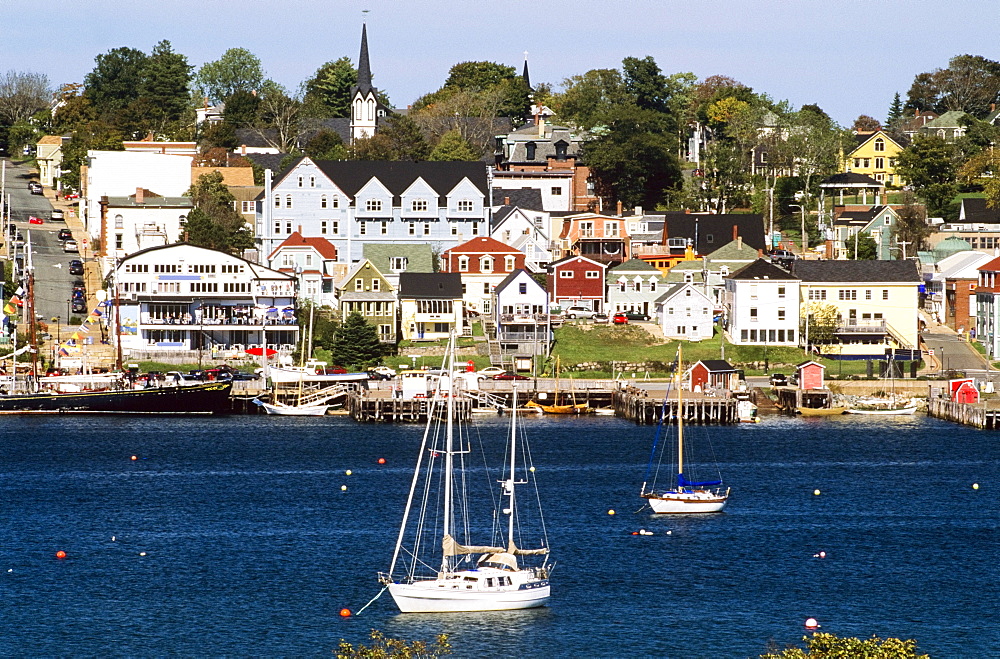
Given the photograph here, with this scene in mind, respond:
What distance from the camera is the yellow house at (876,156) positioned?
174250 millimetres

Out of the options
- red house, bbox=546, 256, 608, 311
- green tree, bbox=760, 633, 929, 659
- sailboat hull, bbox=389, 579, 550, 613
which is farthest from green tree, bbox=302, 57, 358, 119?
green tree, bbox=760, 633, 929, 659

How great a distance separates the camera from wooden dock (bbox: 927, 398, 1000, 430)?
98.5 meters

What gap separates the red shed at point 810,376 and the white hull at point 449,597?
54678 mm

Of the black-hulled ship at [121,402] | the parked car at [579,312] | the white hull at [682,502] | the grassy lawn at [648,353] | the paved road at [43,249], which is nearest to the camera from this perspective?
the white hull at [682,502]

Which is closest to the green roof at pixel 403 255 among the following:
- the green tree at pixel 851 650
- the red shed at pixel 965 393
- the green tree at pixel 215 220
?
the green tree at pixel 215 220

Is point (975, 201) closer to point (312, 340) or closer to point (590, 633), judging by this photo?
point (312, 340)

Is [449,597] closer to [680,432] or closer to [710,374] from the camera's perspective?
[680,432]

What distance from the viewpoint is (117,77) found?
19350 cm

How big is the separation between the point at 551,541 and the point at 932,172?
104m

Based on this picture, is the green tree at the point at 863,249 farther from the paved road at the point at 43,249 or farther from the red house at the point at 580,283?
the paved road at the point at 43,249

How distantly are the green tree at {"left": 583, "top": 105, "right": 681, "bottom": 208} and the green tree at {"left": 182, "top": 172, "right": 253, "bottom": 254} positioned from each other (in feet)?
103

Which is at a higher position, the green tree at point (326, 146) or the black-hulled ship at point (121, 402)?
the green tree at point (326, 146)

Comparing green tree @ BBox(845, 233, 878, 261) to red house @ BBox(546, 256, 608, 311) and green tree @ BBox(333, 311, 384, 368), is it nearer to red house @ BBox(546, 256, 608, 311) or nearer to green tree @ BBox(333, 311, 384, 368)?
red house @ BBox(546, 256, 608, 311)

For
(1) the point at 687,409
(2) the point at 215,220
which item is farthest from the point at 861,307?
(2) the point at 215,220
